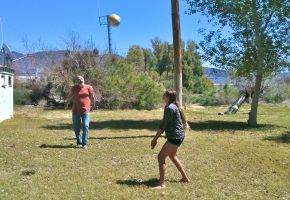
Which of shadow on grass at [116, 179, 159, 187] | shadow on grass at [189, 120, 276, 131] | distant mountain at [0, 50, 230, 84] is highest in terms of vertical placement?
distant mountain at [0, 50, 230, 84]

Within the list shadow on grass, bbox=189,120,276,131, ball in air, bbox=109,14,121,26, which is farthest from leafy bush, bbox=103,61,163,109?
shadow on grass, bbox=189,120,276,131

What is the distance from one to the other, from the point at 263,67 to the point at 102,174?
11.0 m

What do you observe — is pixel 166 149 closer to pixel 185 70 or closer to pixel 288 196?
pixel 288 196

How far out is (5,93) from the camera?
20.1 meters

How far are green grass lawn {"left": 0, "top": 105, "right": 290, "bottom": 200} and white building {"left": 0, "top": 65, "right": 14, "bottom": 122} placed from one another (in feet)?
12.1

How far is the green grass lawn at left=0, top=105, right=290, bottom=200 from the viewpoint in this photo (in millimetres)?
7848

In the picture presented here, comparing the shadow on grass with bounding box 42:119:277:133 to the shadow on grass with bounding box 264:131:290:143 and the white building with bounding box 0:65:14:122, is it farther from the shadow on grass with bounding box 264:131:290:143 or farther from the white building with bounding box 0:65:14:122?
the white building with bounding box 0:65:14:122

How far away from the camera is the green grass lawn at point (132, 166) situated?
25.7ft

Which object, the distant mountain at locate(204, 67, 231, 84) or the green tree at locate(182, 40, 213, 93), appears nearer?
the distant mountain at locate(204, 67, 231, 84)

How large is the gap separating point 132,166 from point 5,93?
11.8 m

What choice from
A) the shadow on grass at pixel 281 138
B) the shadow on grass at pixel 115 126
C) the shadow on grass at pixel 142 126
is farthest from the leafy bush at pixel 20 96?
the shadow on grass at pixel 281 138

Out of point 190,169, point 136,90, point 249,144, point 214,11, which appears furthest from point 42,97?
point 190,169

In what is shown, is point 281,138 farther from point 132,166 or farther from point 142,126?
point 132,166

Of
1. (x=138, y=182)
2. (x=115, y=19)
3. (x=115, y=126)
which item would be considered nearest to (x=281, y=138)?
(x=115, y=126)
